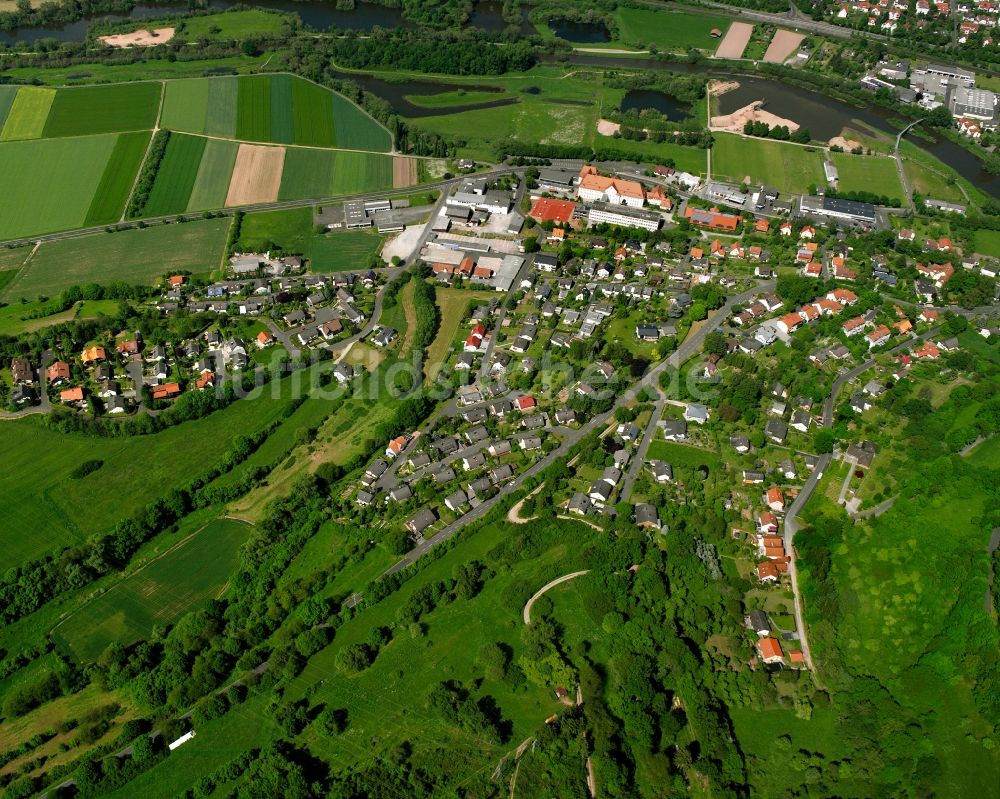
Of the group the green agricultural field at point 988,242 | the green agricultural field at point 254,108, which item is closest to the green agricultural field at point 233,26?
the green agricultural field at point 254,108

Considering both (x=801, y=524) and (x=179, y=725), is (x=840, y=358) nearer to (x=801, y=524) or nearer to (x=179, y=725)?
(x=801, y=524)

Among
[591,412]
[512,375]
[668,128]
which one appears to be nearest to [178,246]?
[512,375]

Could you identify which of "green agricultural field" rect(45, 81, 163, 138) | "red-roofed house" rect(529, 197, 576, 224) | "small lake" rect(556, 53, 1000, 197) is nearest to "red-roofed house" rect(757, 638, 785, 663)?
"red-roofed house" rect(529, 197, 576, 224)

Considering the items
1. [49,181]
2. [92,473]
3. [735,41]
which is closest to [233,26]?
[49,181]

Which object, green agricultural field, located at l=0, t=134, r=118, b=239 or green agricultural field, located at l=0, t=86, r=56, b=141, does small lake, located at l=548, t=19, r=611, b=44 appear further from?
green agricultural field, located at l=0, t=86, r=56, b=141

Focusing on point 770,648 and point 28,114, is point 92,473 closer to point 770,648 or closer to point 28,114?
point 770,648

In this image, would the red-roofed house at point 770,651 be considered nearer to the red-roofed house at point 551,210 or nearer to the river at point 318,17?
the red-roofed house at point 551,210
